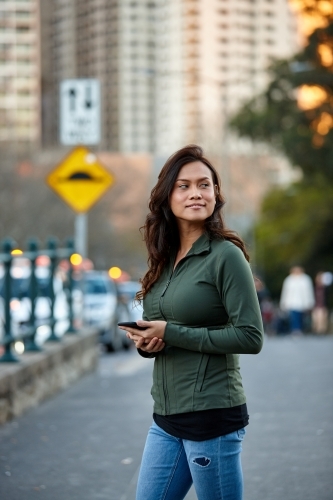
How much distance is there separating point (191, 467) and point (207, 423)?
0.18 m

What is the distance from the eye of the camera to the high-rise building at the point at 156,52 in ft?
461

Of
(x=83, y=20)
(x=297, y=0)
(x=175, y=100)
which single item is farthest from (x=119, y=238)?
(x=83, y=20)

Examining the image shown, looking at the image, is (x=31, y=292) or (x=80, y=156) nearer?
(x=31, y=292)

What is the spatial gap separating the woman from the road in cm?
242

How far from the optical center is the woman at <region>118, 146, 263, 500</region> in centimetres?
389

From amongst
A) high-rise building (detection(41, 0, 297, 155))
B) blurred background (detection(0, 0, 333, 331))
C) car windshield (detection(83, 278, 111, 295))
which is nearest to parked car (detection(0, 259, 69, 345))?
blurred background (detection(0, 0, 333, 331))

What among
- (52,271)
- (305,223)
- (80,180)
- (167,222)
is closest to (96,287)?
(80,180)

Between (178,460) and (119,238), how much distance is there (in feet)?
222

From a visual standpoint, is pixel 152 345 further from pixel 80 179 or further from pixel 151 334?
pixel 80 179

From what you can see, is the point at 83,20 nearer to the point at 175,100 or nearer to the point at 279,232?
the point at 175,100

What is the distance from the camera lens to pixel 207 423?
12.8 ft

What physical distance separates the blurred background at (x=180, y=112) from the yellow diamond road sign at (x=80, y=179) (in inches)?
222

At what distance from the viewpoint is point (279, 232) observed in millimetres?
58125

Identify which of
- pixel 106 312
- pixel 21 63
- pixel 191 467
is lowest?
pixel 106 312
